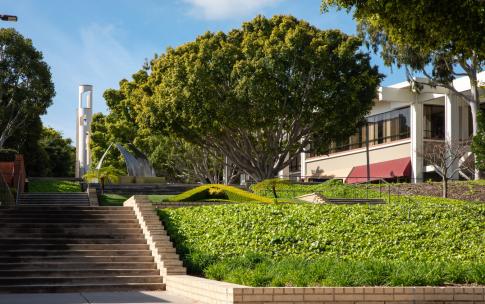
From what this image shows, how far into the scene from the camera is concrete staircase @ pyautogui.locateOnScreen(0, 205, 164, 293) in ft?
56.0

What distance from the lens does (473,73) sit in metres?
44.1

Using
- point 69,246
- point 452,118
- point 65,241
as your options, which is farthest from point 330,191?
point 452,118

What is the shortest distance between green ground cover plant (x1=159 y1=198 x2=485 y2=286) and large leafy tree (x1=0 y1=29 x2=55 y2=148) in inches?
1366

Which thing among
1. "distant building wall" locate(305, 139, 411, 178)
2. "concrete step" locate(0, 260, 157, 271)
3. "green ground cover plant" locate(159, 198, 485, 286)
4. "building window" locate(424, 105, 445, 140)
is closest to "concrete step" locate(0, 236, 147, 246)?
"green ground cover plant" locate(159, 198, 485, 286)

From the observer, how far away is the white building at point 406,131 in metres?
Answer: 53.8

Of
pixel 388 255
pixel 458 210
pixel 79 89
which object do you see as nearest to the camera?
pixel 388 255

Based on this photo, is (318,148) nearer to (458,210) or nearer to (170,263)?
(458,210)

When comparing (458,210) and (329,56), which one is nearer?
(458,210)

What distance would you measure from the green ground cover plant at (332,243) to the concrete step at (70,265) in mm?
1057

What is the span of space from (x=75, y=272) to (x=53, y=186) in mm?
25459

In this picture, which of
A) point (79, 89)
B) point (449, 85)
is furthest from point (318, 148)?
point (79, 89)

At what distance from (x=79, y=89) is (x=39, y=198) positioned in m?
40.3

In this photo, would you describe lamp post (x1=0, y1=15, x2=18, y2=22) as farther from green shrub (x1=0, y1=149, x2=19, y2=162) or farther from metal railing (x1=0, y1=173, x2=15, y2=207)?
green shrub (x1=0, y1=149, x2=19, y2=162)

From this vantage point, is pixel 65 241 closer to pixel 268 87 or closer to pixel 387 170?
pixel 268 87
